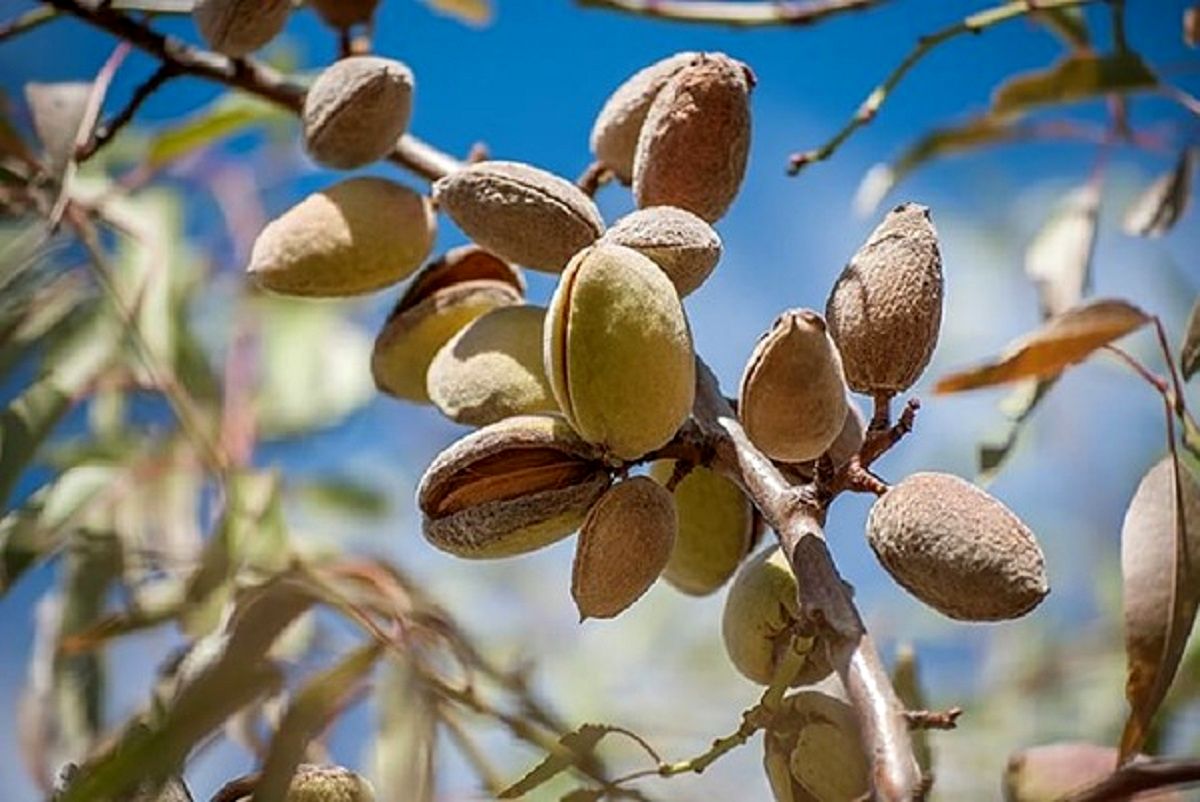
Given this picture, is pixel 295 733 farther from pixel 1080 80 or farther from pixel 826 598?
pixel 1080 80

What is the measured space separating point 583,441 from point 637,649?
1.36 meters

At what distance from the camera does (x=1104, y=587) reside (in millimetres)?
1912

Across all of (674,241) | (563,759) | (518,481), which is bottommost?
(563,759)

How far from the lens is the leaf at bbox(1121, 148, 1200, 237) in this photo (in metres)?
1.26

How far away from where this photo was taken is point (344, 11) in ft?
3.61

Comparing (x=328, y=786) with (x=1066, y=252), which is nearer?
(x=328, y=786)

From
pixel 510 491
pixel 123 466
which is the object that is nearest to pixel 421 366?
pixel 510 491

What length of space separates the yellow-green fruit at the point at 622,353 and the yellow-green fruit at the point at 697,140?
4.0 inches

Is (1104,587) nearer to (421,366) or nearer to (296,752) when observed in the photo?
(421,366)

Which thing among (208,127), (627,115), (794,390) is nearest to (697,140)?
(627,115)

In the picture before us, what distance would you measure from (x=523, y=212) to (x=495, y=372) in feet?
0.26

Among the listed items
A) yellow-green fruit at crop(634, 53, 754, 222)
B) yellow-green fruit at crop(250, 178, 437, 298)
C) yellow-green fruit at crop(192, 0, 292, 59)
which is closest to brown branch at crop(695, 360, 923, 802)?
yellow-green fruit at crop(634, 53, 754, 222)

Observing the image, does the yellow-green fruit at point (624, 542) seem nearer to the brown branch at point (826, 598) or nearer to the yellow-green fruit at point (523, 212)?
the brown branch at point (826, 598)

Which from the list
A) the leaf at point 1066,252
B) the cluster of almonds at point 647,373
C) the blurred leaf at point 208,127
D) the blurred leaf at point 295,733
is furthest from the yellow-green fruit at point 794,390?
the blurred leaf at point 208,127
